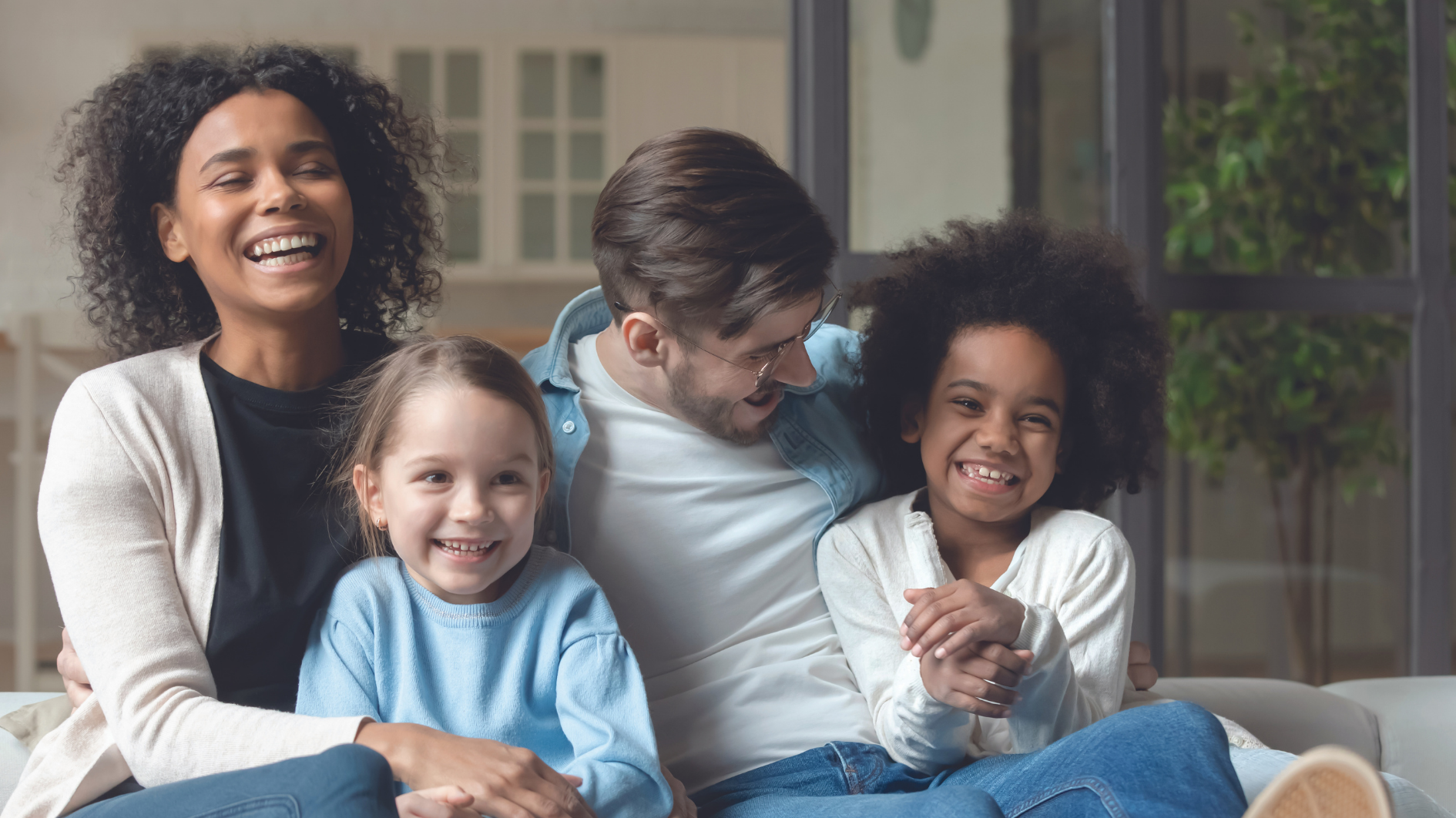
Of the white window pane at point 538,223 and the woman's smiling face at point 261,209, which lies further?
the white window pane at point 538,223

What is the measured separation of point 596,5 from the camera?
4699 mm

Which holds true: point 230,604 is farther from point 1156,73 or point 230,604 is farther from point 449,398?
→ point 1156,73

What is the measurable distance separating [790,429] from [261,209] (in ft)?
2.14

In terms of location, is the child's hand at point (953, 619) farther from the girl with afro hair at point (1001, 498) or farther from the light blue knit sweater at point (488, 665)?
the light blue knit sweater at point (488, 665)

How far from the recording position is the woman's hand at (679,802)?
42.9 inches

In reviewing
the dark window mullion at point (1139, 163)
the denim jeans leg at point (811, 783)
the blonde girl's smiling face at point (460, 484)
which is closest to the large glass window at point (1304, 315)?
the dark window mullion at point (1139, 163)

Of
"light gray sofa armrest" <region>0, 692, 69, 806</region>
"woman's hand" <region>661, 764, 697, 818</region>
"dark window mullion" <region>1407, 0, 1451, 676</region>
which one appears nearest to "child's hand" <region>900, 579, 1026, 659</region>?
"woman's hand" <region>661, 764, 697, 818</region>

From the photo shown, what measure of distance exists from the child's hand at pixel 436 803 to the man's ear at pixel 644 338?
0.53 m

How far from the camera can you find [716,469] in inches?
52.9

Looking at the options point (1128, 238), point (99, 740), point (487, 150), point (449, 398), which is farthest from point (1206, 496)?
point (487, 150)

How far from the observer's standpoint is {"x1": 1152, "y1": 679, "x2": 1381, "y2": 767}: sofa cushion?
5.15ft

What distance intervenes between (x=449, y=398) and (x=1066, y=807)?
70cm

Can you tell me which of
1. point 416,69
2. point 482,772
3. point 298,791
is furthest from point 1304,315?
point 416,69

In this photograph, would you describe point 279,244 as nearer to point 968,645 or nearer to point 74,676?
point 74,676
